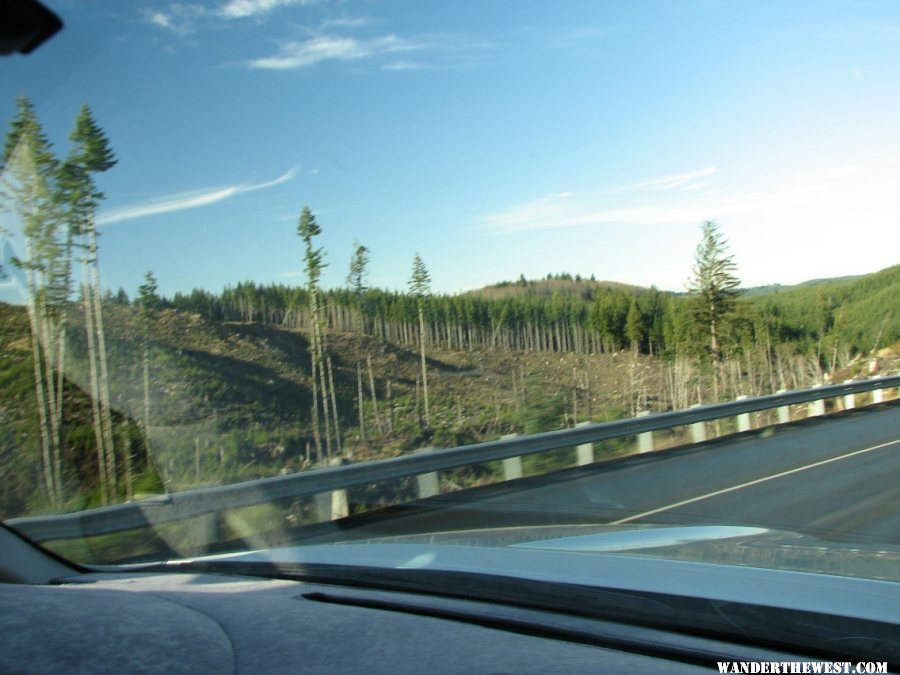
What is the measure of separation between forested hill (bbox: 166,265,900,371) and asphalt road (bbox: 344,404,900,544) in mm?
2261

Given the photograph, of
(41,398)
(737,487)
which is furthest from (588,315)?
(41,398)

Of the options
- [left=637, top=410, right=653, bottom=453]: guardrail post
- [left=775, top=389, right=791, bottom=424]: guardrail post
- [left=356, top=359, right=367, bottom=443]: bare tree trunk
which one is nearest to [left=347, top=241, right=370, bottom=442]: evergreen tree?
[left=356, top=359, right=367, bottom=443]: bare tree trunk

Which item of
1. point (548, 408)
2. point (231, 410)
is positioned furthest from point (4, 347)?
point (548, 408)

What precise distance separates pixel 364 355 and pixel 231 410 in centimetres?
201

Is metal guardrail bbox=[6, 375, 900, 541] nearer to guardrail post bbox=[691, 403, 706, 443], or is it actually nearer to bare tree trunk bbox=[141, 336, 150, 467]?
guardrail post bbox=[691, 403, 706, 443]

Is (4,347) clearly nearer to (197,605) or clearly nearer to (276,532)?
(276,532)

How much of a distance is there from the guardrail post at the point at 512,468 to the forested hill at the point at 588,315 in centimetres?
172

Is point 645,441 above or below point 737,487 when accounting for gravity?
above

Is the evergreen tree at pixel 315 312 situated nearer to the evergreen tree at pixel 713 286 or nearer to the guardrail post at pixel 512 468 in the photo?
the guardrail post at pixel 512 468

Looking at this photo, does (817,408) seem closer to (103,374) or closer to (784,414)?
(784,414)

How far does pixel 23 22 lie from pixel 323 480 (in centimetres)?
726

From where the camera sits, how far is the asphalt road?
26.6 feet

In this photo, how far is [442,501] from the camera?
10.3m

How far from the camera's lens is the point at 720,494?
9820 millimetres
